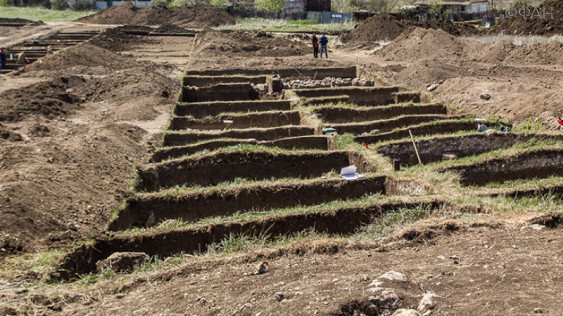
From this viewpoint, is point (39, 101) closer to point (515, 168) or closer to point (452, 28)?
point (515, 168)

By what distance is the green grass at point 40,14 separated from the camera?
41.3 m

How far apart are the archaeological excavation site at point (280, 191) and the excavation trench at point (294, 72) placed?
87mm

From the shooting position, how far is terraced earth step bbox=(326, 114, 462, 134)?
11.6 metres

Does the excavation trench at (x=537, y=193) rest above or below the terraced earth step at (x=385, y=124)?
below

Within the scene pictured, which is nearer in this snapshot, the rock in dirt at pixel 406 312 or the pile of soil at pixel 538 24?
the rock in dirt at pixel 406 312

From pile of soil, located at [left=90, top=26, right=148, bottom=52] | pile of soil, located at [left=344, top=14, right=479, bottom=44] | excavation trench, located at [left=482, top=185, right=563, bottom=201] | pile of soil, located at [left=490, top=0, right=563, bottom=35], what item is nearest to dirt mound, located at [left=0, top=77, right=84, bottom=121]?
excavation trench, located at [left=482, top=185, right=563, bottom=201]

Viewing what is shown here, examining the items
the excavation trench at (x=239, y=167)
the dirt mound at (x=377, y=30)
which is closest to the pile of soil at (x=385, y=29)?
the dirt mound at (x=377, y=30)

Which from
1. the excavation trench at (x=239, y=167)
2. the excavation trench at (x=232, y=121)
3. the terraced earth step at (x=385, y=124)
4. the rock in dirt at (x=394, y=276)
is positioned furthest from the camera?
the excavation trench at (x=232, y=121)

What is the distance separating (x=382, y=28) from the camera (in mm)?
29734

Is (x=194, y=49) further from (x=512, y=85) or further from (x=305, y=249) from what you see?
(x=305, y=249)

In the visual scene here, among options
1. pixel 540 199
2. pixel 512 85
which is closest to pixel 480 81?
pixel 512 85

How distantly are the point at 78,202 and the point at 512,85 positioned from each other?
12.5 m

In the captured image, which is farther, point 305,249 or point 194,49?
point 194,49

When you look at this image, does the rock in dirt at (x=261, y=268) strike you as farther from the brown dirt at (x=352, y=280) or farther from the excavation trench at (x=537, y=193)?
the excavation trench at (x=537, y=193)
